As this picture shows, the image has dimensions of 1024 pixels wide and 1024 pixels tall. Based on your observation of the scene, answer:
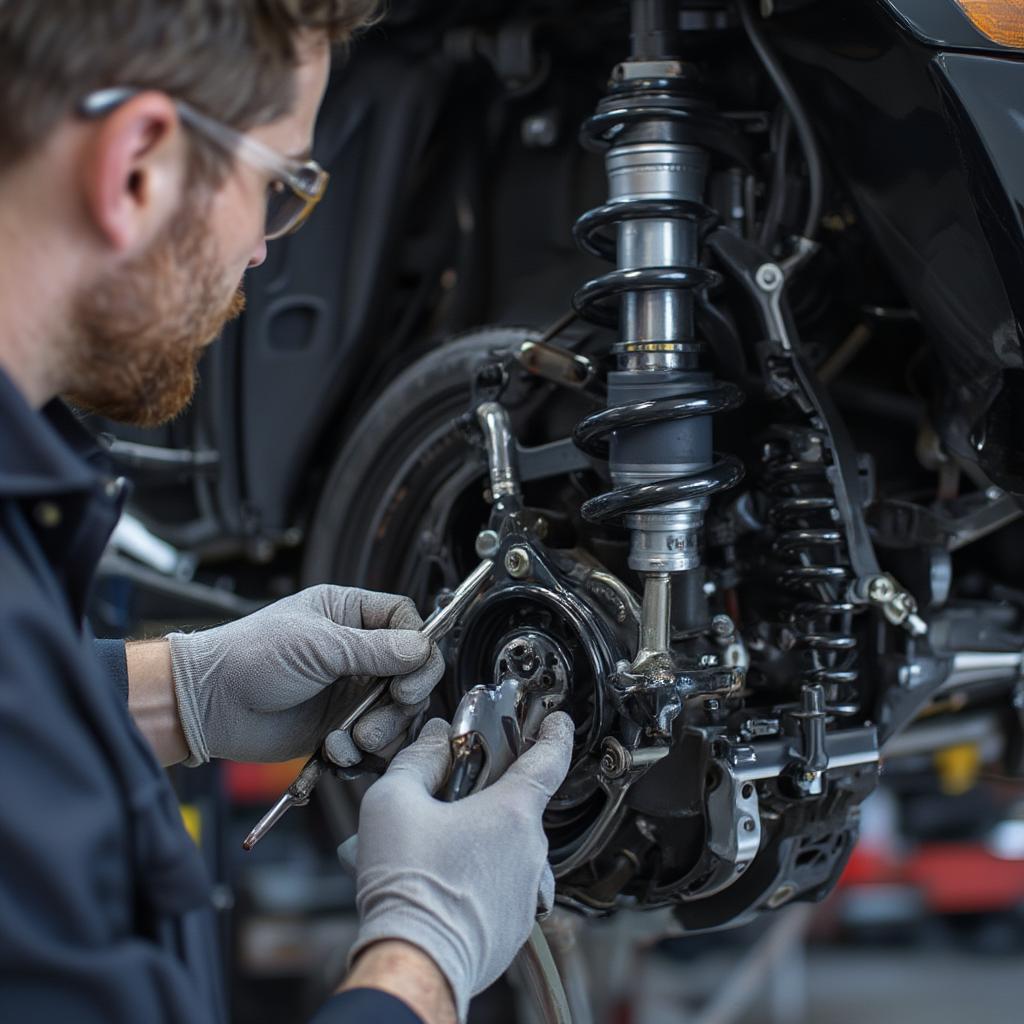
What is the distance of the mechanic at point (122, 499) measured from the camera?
755 mm

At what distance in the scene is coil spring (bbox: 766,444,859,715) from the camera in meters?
1.16

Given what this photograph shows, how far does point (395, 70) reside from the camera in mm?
1616

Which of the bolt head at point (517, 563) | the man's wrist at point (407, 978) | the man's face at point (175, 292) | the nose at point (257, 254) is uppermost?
the nose at point (257, 254)

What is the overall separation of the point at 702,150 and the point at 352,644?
0.52 meters

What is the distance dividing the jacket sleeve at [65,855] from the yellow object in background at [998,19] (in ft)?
2.60

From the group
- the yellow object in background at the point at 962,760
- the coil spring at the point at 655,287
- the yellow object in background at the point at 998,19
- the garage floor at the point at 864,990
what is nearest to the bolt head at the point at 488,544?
the coil spring at the point at 655,287

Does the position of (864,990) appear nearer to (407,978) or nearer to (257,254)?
(407,978)

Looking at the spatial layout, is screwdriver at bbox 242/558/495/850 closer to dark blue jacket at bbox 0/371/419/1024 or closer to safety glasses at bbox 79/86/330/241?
dark blue jacket at bbox 0/371/419/1024

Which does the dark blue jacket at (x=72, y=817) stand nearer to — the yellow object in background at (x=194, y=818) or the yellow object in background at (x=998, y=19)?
the yellow object in background at (x=998, y=19)

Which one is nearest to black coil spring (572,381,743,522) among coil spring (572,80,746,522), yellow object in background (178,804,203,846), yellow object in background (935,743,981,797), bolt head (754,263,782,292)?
coil spring (572,80,746,522)

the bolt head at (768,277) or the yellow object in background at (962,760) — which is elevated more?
the bolt head at (768,277)

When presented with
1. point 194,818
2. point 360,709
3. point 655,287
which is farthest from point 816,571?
point 194,818

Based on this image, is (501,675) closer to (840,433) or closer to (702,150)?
(840,433)

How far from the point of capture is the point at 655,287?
3.55ft
